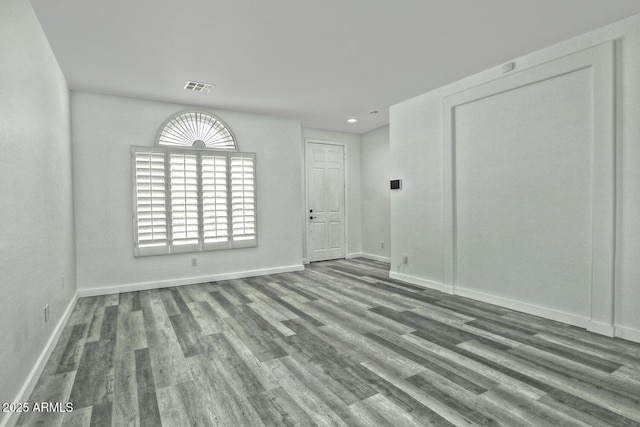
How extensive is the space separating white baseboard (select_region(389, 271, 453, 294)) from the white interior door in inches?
78.5

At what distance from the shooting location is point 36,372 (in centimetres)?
225

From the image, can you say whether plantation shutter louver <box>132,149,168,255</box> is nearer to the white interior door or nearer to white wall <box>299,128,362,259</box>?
the white interior door

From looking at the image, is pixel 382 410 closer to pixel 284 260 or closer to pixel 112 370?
pixel 112 370

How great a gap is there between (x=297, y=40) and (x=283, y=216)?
10.5 ft

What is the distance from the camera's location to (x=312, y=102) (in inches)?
196

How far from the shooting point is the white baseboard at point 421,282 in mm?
4352

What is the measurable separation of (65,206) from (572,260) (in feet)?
17.2

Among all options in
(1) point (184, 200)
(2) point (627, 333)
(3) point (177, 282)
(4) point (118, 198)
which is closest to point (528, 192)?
(2) point (627, 333)

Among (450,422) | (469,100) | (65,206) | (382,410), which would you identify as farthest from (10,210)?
(469,100)

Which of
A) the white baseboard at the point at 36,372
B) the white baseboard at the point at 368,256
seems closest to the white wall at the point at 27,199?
the white baseboard at the point at 36,372

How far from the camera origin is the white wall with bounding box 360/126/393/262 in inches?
263

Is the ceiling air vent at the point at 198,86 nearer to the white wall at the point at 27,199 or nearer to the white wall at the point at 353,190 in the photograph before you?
the white wall at the point at 27,199

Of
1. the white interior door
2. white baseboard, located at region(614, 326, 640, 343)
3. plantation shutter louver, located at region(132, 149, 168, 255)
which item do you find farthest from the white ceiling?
white baseboard, located at region(614, 326, 640, 343)

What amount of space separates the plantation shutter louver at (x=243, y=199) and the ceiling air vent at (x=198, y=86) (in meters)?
1.17
